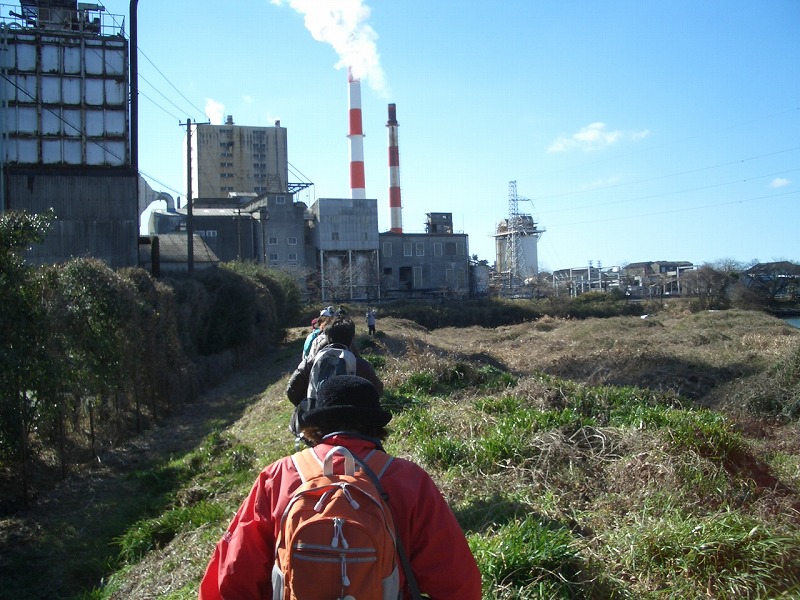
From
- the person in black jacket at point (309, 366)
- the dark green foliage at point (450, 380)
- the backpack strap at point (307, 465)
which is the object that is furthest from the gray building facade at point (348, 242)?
the backpack strap at point (307, 465)

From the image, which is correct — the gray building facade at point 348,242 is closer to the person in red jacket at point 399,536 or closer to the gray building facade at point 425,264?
the gray building facade at point 425,264

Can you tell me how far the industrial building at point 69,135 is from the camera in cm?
2908

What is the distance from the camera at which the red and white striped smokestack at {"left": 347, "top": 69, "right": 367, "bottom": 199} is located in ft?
207

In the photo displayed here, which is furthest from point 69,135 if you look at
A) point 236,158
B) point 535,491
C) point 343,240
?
point 236,158

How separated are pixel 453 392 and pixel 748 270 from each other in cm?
4583

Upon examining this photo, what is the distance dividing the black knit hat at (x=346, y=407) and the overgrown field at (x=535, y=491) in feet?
6.45

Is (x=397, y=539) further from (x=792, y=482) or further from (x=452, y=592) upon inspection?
(x=792, y=482)

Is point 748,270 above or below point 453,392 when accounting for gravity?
above

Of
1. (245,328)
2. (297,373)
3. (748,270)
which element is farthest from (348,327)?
(748,270)

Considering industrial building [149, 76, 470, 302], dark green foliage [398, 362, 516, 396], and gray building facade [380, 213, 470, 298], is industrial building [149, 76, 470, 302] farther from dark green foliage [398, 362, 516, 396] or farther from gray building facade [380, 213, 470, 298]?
dark green foliage [398, 362, 516, 396]

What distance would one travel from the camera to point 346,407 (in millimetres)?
3004

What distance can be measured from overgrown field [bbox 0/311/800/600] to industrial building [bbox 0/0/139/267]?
17081 millimetres

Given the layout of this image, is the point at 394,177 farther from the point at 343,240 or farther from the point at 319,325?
the point at 319,325

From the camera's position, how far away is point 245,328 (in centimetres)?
2802
